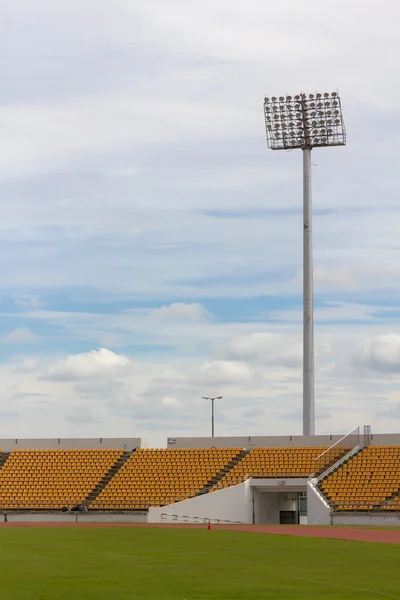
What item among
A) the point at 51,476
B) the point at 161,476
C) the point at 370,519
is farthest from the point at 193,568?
the point at 51,476

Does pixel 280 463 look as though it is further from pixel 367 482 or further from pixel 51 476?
pixel 51 476

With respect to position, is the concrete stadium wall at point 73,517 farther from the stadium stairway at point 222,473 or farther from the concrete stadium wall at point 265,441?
the concrete stadium wall at point 265,441

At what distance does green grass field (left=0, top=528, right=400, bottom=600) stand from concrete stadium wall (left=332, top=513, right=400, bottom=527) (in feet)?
41.5

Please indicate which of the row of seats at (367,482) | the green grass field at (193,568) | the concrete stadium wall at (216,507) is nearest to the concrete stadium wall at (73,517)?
the concrete stadium wall at (216,507)

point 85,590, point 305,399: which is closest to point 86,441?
point 305,399

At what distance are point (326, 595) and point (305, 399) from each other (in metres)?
49.5

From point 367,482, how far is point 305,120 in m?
27.1

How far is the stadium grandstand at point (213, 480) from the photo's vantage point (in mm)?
59812

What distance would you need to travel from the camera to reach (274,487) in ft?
207

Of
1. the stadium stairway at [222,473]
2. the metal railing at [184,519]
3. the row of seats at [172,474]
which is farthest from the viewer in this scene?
the stadium stairway at [222,473]

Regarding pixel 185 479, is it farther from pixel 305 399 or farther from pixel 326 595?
pixel 326 595

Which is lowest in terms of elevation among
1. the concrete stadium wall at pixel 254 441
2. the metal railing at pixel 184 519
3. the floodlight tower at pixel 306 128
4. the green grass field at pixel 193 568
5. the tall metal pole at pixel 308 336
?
the green grass field at pixel 193 568

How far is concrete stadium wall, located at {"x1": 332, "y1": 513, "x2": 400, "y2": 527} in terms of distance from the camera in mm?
55406

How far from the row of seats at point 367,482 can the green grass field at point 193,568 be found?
48.2 ft
